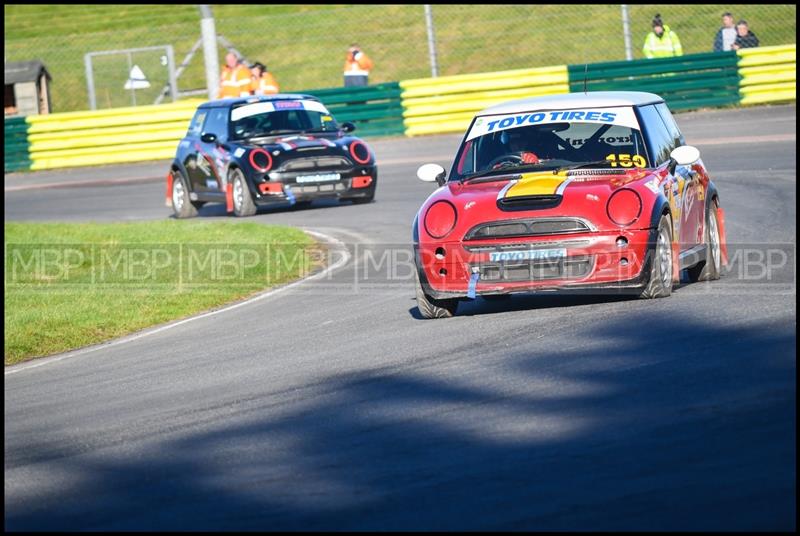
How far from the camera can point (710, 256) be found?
10.1 m

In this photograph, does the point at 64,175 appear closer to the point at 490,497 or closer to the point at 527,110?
the point at 527,110

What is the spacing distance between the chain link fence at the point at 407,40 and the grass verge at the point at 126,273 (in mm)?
10957

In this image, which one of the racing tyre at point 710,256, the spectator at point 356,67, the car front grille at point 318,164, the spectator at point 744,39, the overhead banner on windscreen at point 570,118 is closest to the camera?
the overhead banner on windscreen at point 570,118

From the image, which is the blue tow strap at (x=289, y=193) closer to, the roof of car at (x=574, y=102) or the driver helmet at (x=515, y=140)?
the roof of car at (x=574, y=102)

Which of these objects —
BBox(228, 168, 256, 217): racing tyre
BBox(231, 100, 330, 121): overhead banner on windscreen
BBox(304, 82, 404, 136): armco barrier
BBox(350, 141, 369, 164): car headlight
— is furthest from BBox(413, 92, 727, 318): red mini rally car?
BBox(304, 82, 404, 136): armco barrier

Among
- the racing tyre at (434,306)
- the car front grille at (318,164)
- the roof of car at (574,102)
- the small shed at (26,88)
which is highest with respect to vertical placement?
the small shed at (26,88)

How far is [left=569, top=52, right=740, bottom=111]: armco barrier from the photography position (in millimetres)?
24875

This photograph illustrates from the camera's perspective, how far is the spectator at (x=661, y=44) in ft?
84.3

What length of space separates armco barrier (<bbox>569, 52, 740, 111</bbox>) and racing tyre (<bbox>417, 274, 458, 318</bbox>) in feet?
53.5

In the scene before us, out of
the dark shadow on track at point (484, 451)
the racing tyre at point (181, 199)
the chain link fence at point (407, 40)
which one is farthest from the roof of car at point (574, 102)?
the chain link fence at point (407, 40)

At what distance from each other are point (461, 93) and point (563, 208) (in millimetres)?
17875

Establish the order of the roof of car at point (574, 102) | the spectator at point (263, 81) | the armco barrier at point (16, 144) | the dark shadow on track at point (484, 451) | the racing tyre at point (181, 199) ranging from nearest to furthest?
the dark shadow on track at point (484, 451), the roof of car at point (574, 102), the racing tyre at point (181, 199), the spectator at point (263, 81), the armco barrier at point (16, 144)

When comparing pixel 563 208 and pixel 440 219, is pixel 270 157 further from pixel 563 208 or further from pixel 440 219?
pixel 563 208

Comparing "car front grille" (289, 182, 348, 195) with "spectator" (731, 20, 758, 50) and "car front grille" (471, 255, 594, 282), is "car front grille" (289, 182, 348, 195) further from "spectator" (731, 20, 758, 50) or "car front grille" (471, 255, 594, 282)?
"spectator" (731, 20, 758, 50)
